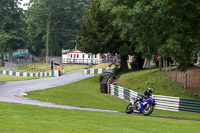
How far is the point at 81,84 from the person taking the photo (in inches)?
1662

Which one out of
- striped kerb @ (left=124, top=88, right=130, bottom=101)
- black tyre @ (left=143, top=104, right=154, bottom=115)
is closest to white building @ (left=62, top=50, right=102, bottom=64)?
striped kerb @ (left=124, top=88, right=130, bottom=101)

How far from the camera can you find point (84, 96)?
1237 inches

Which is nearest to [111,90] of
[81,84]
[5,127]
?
[81,84]

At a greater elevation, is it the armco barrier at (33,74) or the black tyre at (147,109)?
the black tyre at (147,109)

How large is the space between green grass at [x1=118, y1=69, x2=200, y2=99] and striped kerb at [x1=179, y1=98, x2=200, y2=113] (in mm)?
3257

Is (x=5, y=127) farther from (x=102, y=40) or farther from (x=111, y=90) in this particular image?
(x=102, y=40)

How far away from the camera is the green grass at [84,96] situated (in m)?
24.6

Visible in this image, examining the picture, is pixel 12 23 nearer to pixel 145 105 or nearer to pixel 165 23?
pixel 165 23

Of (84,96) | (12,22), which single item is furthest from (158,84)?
(12,22)

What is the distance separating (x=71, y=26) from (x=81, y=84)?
210 ft

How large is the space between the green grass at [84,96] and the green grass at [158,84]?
2.56 meters

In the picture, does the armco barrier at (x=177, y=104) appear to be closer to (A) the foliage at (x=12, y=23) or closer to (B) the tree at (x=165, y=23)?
(B) the tree at (x=165, y=23)

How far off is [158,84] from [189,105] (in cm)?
762

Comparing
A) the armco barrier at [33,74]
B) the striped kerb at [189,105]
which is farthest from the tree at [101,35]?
the striped kerb at [189,105]
